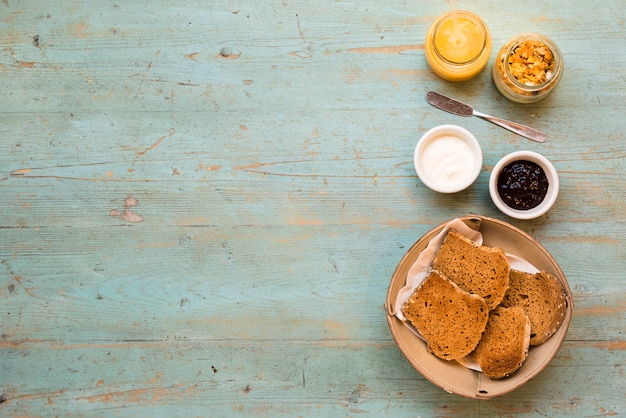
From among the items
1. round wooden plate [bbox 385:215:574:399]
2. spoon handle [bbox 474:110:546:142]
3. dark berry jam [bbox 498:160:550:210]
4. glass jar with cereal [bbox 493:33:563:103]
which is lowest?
round wooden plate [bbox 385:215:574:399]

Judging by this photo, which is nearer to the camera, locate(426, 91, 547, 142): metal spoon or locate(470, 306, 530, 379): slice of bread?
locate(470, 306, 530, 379): slice of bread

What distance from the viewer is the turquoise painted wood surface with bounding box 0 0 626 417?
136 cm

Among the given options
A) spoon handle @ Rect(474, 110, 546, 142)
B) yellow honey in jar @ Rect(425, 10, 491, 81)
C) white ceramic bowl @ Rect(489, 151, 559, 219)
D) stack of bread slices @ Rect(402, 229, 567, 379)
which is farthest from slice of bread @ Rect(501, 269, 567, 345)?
yellow honey in jar @ Rect(425, 10, 491, 81)

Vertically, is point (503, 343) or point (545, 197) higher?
point (545, 197)

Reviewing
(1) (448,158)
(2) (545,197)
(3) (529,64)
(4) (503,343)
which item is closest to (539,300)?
(4) (503,343)

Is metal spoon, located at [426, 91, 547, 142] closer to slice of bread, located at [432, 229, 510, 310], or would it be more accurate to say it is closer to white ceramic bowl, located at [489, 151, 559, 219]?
white ceramic bowl, located at [489, 151, 559, 219]

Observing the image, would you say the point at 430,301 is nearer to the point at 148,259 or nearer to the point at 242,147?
the point at 242,147

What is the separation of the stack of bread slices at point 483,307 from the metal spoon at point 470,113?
0.98 ft

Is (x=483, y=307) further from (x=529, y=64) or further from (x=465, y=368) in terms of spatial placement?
(x=529, y=64)

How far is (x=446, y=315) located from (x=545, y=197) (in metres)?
0.34

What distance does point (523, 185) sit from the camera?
1287 millimetres

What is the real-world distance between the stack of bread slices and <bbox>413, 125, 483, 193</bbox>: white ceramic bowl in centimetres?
13

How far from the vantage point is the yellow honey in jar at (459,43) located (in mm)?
1294

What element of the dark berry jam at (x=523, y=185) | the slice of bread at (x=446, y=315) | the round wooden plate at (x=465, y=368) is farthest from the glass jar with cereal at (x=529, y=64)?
the slice of bread at (x=446, y=315)
